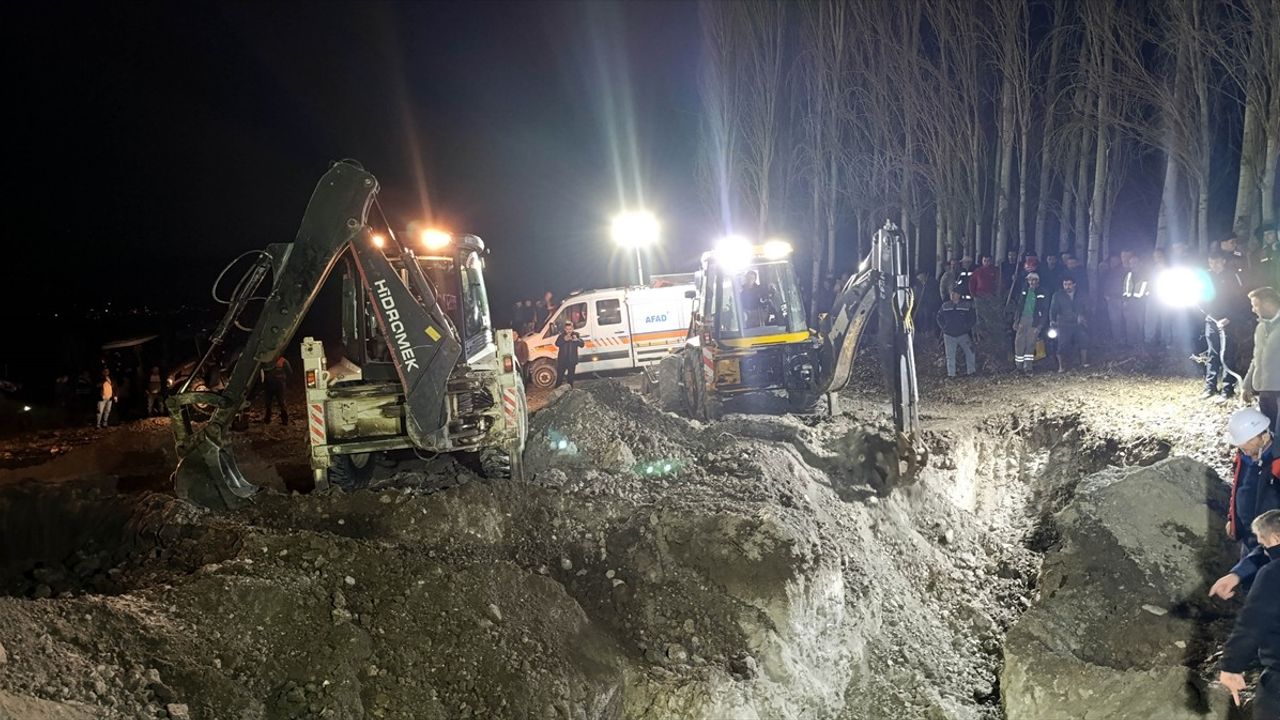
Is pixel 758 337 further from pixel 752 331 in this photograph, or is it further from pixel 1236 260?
pixel 1236 260

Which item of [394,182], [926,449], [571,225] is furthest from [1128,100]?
[394,182]

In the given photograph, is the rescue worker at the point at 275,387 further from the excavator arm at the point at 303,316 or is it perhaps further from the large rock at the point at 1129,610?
the large rock at the point at 1129,610

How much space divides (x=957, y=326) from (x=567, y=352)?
7145mm

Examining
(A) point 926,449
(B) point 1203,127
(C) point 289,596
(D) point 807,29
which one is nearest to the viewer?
(C) point 289,596

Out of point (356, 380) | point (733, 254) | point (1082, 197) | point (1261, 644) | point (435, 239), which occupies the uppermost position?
point (1082, 197)

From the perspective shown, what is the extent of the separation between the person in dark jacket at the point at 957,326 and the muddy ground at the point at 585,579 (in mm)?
3769

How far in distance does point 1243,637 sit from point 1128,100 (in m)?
13.6

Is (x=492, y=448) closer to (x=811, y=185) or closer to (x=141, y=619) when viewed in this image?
(x=141, y=619)

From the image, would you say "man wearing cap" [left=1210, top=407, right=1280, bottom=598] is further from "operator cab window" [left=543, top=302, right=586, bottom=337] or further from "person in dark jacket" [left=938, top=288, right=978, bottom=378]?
"operator cab window" [left=543, top=302, right=586, bottom=337]

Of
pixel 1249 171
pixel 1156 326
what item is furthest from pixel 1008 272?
pixel 1249 171

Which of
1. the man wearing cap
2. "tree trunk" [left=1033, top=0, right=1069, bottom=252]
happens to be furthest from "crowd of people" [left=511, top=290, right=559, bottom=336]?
the man wearing cap

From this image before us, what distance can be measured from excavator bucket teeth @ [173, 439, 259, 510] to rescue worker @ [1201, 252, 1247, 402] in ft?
32.5

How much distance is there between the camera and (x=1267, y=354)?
6.46 m

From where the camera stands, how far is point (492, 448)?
731 centimetres
